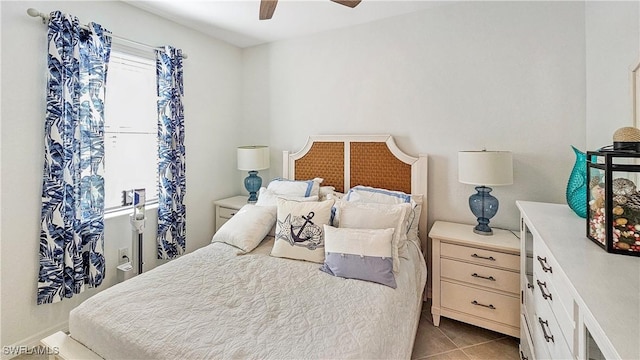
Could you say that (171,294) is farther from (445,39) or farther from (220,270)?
(445,39)

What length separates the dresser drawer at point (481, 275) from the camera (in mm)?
1928

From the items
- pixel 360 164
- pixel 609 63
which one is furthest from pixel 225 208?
pixel 609 63

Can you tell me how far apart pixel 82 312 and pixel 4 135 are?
1292 mm

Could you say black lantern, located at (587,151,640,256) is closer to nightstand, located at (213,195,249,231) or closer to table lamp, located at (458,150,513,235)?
table lamp, located at (458,150,513,235)

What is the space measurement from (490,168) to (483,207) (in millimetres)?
339

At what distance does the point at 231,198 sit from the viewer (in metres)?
3.49

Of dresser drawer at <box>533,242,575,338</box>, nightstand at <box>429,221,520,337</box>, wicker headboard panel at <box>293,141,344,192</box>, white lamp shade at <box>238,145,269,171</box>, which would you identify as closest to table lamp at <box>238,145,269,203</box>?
white lamp shade at <box>238,145,269,171</box>

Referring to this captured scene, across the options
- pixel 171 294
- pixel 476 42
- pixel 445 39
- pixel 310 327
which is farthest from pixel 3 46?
pixel 476 42

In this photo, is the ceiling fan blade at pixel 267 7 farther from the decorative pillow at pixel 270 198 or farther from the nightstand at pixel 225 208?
the nightstand at pixel 225 208

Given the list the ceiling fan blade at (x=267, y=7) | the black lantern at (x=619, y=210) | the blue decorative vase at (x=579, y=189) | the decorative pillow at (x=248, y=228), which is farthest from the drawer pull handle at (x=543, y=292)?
the ceiling fan blade at (x=267, y=7)

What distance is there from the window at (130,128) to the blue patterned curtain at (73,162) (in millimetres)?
236

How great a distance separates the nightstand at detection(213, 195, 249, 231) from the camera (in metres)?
3.17

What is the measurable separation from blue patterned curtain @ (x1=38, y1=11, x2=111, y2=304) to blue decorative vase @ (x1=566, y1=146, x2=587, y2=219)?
10.2ft

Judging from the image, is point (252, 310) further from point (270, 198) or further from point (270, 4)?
point (270, 4)
